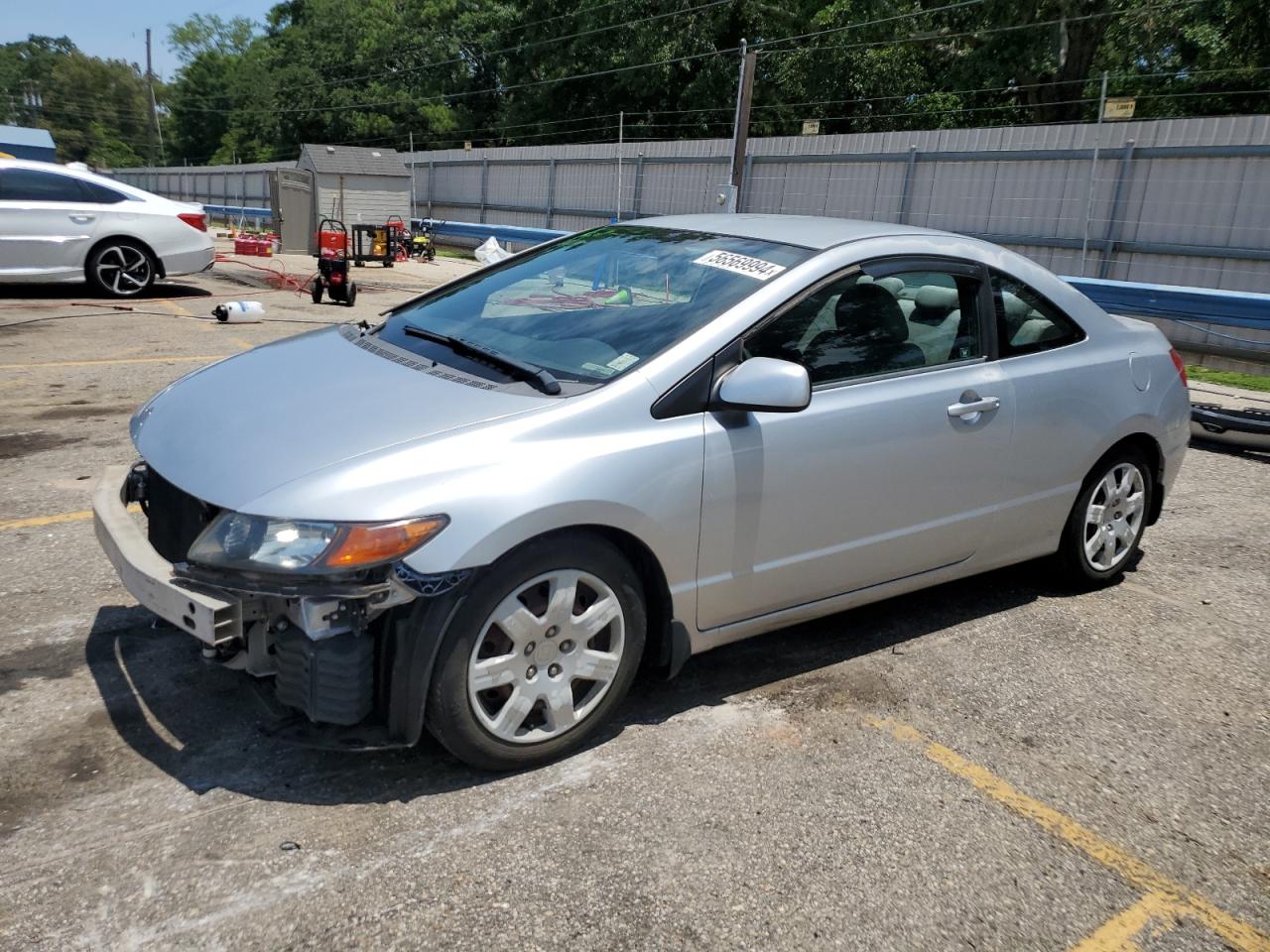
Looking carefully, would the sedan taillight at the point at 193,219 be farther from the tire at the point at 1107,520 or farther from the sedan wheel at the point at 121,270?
the tire at the point at 1107,520

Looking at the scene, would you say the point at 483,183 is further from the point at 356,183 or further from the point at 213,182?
the point at 213,182

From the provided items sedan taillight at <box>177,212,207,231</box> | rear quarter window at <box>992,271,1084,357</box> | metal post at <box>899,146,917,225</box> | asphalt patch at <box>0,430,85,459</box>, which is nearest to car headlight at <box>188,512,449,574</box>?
rear quarter window at <box>992,271,1084,357</box>

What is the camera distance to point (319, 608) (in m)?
2.61

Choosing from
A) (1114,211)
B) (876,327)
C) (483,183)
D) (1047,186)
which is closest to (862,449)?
(876,327)

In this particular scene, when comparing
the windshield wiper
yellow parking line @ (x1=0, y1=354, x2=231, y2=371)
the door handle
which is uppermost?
the windshield wiper

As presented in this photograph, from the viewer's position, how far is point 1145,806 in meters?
3.07

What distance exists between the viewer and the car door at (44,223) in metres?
11.1

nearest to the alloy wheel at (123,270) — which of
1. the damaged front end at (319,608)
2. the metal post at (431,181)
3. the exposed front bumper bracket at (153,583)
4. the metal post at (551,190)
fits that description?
the exposed front bumper bracket at (153,583)

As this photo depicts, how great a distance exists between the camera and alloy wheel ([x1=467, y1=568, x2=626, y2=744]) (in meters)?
2.84

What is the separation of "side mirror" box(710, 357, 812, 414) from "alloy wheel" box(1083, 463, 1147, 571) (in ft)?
6.59

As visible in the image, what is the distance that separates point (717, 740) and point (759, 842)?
0.52 m

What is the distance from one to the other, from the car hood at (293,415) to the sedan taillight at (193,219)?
10.1 meters

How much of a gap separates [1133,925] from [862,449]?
1.61 metres

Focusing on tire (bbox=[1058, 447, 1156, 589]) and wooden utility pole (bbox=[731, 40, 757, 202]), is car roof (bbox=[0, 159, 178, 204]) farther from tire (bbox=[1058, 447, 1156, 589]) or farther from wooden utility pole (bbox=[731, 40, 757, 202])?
tire (bbox=[1058, 447, 1156, 589])
